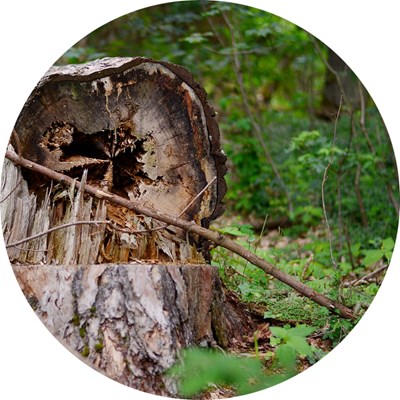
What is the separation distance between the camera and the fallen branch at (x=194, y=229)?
234 cm

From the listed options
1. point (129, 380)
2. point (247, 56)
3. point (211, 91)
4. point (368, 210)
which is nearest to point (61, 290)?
point (129, 380)

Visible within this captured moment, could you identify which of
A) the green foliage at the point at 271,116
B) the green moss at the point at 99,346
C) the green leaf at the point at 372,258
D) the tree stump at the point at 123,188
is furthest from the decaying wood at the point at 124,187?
the green foliage at the point at 271,116

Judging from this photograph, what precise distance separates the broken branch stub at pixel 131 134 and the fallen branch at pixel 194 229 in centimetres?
4

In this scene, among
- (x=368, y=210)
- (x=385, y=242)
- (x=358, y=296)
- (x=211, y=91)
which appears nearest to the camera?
(x=358, y=296)

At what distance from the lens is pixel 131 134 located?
240 centimetres

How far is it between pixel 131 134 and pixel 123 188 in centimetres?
24

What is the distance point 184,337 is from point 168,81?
40.7 inches

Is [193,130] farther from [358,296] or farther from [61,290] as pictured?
[358,296]

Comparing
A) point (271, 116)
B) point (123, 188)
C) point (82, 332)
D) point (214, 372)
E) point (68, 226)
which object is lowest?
point (214, 372)

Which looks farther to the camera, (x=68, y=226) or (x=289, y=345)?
(x=68, y=226)

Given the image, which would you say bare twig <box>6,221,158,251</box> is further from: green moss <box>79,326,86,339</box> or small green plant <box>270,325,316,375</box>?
small green plant <box>270,325,316,375</box>

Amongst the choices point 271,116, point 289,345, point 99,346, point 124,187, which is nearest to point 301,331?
point 289,345

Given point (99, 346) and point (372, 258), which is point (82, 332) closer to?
point (99, 346)

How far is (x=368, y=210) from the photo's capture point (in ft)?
13.9
